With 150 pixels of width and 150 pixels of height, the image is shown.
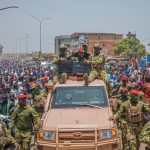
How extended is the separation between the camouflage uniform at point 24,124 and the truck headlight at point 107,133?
191 centimetres

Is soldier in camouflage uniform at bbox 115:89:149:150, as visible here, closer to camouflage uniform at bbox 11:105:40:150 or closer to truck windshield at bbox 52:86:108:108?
truck windshield at bbox 52:86:108:108

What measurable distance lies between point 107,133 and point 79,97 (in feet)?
5.08

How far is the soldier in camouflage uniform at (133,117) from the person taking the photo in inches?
410

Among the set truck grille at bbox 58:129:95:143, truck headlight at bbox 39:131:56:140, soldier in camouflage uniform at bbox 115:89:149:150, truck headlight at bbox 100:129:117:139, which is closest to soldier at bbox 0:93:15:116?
soldier in camouflage uniform at bbox 115:89:149:150

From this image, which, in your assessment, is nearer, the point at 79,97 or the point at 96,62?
the point at 79,97

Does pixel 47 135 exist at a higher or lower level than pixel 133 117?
lower

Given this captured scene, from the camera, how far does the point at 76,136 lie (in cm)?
886

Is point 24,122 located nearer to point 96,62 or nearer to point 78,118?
point 78,118

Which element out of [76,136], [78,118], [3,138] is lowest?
[76,136]

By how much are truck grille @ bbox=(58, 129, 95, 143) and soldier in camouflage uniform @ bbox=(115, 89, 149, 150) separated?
1740 mm

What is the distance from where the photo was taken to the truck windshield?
10.1 meters

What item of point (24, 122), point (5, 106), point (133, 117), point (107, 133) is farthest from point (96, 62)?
point (107, 133)

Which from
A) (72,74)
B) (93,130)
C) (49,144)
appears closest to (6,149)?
(49,144)

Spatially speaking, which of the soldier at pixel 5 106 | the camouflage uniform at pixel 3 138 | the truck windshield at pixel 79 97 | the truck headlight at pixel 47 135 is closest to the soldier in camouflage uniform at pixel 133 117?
the truck windshield at pixel 79 97
